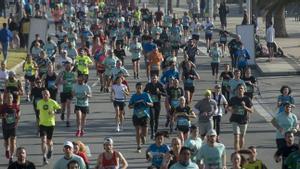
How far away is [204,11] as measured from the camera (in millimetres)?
73875

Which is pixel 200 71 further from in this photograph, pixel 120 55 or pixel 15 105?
pixel 15 105

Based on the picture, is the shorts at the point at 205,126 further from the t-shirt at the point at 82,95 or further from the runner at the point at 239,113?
the t-shirt at the point at 82,95

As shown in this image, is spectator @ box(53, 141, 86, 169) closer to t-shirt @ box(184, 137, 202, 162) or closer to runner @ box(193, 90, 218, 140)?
t-shirt @ box(184, 137, 202, 162)

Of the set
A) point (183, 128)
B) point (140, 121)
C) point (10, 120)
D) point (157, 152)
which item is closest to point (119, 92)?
point (140, 121)

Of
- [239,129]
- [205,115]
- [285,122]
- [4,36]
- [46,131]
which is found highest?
[4,36]

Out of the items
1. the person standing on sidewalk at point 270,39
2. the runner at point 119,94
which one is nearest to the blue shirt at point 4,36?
the person standing on sidewalk at point 270,39

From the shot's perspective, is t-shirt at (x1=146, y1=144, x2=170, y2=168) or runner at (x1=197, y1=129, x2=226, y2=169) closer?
t-shirt at (x1=146, y1=144, x2=170, y2=168)

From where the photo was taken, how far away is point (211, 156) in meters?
17.5

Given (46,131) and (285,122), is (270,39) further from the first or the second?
(285,122)

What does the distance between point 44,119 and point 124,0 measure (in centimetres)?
6354

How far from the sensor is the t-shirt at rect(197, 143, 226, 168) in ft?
57.5

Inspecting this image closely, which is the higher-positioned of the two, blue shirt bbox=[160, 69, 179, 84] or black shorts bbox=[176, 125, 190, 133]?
blue shirt bbox=[160, 69, 179, 84]

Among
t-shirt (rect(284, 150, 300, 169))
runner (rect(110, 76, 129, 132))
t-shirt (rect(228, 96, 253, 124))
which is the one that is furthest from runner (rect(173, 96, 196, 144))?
t-shirt (rect(284, 150, 300, 169))

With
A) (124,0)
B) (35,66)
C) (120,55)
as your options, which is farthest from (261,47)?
(124,0)
